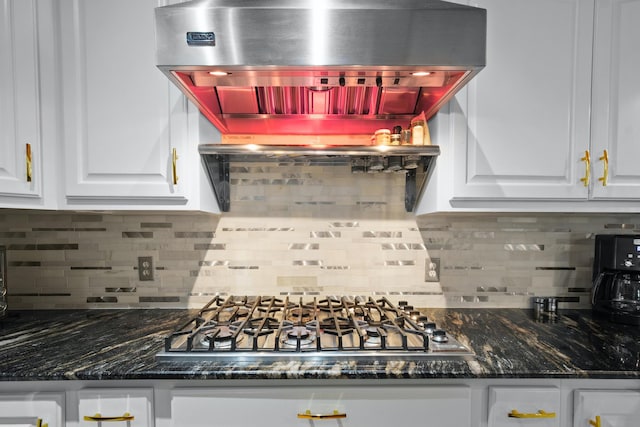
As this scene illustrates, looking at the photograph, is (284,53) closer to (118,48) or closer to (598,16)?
(118,48)

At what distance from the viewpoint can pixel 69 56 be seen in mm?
1194

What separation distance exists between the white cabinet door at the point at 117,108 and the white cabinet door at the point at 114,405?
63 centimetres

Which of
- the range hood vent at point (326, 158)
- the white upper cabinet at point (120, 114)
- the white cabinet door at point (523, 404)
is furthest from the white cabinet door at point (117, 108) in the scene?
the white cabinet door at point (523, 404)

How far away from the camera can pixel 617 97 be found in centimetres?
122

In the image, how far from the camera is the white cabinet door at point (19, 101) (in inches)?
44.8

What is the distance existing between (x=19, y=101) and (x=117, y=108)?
12.4 inches

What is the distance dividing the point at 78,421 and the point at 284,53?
1214 millimetres

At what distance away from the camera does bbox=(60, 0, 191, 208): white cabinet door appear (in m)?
1.19

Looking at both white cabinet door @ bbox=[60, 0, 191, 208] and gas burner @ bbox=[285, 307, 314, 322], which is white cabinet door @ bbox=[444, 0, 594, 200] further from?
white cabinet door @ bbox=[60, 0, 191, 208]

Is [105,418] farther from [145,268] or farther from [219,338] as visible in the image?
[145,268]

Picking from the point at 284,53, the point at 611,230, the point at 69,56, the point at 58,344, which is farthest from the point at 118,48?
the point at 611,230

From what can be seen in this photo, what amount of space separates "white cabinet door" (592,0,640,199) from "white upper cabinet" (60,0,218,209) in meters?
1.47

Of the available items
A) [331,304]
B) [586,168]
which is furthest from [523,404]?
[586,168]

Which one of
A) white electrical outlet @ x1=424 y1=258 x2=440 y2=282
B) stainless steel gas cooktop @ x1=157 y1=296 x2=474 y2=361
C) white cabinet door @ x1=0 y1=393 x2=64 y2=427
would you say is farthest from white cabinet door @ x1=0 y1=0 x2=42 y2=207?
white electrical outlet @ x1=424 y1=258 x2=440 y2=282
